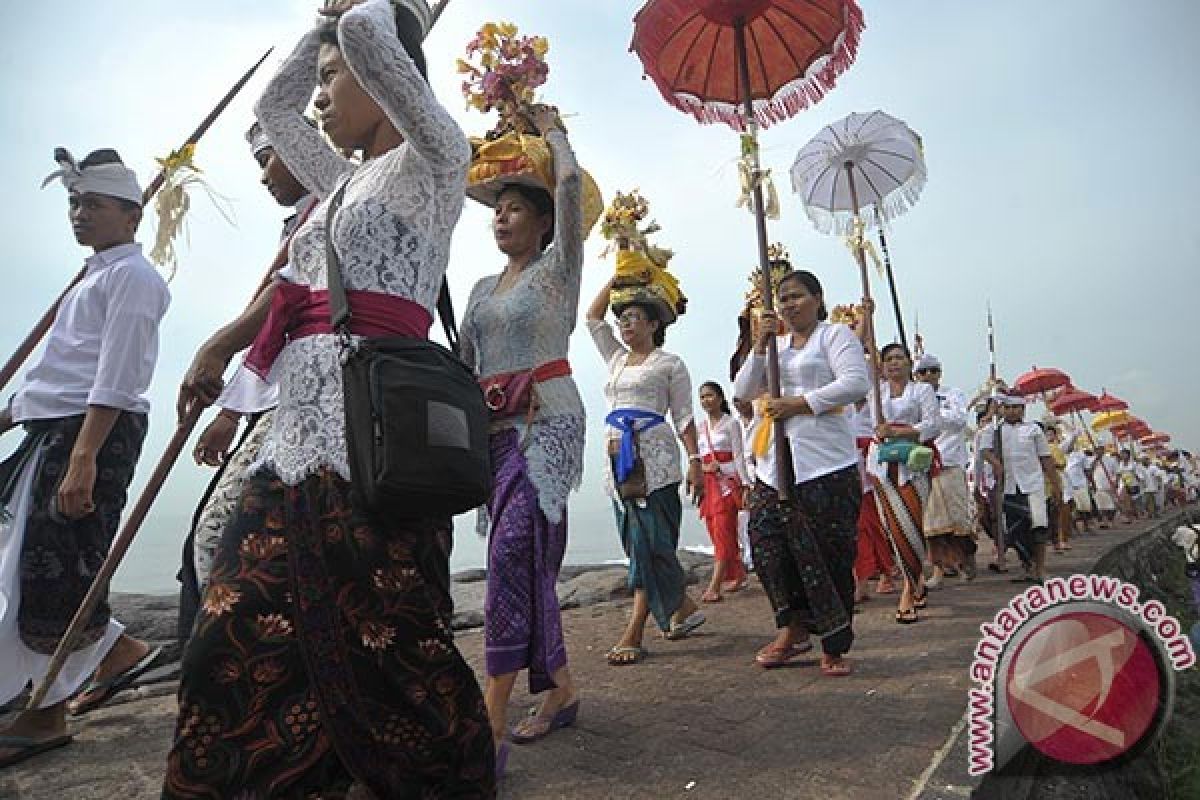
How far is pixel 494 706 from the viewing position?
8.70 feet

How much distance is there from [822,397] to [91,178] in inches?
137

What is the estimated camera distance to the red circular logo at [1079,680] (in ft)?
7.07

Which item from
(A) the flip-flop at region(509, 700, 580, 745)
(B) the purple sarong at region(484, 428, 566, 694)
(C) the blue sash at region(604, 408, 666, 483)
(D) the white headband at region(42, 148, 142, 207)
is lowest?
(A) the flip-flop at region(509, 700, 580, 745)

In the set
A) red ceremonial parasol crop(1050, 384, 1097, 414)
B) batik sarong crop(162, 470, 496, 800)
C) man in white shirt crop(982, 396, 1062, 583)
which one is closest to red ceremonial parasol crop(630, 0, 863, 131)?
batik sarong crop(162, 470, 496, 800)

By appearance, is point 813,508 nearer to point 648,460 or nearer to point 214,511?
point 648,460

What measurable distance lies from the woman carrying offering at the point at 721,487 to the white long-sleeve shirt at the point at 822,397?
110 inches

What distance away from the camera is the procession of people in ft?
4.68

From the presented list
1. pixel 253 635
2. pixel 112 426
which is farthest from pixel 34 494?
pixel 253 635

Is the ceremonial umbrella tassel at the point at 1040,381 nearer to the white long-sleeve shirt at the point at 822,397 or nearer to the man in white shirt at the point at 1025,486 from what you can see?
the man in white shirt at the point at 1025,486

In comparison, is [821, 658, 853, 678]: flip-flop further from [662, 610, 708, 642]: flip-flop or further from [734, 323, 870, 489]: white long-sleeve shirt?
[662, 610, 708, 642]: flip-flop

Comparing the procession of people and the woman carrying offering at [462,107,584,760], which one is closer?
the procession of people

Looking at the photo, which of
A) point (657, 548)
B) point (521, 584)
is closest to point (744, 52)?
point (657, 548)

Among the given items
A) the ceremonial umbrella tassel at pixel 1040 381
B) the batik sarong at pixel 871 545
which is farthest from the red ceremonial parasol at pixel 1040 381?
the batik sarong at pixel 871 545

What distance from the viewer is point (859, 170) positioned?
6379 millimetres
